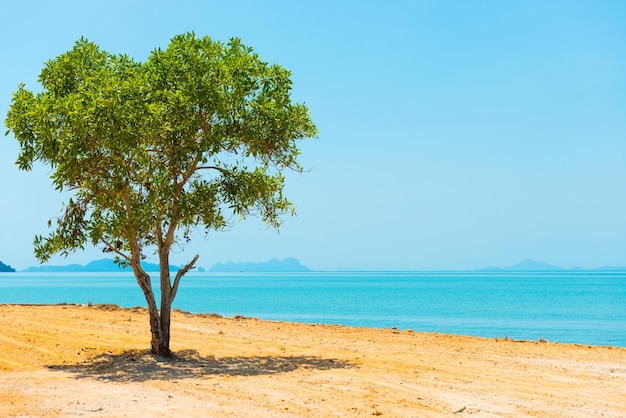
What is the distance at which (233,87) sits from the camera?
18578 mm

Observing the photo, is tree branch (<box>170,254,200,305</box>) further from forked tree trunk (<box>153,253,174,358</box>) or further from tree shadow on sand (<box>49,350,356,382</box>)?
tree shadow on sand (<box>49,350,356,382</box>)

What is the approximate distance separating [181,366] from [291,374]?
3206 millimetres

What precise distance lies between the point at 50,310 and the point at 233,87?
17.1 metres

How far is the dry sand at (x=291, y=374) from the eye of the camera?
13617 mm

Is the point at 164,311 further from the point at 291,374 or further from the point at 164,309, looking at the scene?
the point at 291,374

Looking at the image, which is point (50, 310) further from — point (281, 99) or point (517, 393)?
point (517, 393)

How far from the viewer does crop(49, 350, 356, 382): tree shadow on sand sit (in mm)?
17188

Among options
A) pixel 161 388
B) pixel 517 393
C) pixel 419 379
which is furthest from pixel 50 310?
pixel 517 393

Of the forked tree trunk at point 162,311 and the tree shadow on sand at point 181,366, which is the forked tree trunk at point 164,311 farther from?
the tree shadow on sand at point 181,366

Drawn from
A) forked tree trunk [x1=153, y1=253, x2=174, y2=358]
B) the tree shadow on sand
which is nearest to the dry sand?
the tree shadow on sand

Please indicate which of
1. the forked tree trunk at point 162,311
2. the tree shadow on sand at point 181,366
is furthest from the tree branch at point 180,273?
the tree shadow on sand at point 181,366

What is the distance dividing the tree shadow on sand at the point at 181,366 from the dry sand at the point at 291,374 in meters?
0.03

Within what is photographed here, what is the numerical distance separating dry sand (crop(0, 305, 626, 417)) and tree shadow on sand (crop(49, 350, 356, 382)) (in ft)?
0.11

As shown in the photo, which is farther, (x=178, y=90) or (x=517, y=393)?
(x=178, y=90)
